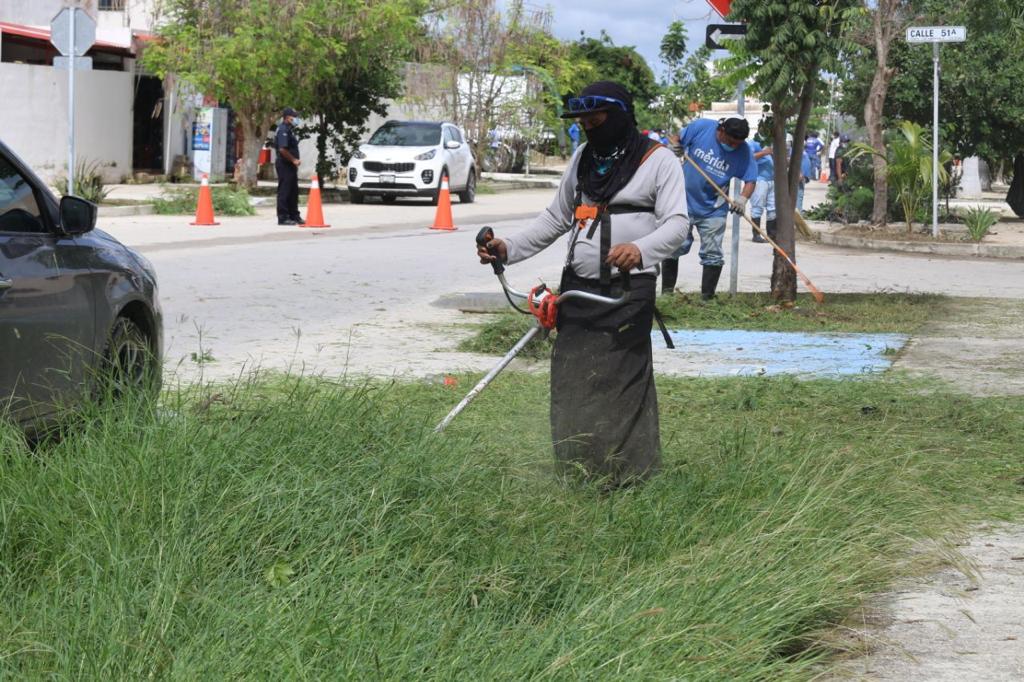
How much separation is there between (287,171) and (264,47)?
6408 mm

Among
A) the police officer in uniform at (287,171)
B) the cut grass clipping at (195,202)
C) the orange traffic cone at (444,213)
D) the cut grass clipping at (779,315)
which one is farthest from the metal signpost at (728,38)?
the cut grass clipping at (195,202)

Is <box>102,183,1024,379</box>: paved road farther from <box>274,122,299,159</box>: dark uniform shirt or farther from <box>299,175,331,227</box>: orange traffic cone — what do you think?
<box>274,122,299,159</box>: dark uniform shirt

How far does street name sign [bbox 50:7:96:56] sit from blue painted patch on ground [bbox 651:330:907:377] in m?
12.3

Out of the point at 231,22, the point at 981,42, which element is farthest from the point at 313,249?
the point at 981,42

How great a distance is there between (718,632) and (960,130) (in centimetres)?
2533

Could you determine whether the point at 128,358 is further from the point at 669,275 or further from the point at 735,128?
the point at 669,275

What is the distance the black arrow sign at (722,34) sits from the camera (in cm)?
1312

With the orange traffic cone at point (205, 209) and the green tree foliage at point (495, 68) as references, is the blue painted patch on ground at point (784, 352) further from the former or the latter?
the green tree foliage at point (495, 68)

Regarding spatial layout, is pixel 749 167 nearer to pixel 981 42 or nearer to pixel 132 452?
pixel 132 452

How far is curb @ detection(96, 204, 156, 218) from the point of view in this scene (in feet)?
77.6

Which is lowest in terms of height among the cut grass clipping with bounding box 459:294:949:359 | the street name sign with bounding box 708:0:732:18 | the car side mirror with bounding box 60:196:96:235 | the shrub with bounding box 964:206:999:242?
the cut grass clipping with bounding box 459:294:949:359

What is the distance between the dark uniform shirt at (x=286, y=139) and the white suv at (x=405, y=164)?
6.77 metres

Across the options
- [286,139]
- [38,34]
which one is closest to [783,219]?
[286,139]

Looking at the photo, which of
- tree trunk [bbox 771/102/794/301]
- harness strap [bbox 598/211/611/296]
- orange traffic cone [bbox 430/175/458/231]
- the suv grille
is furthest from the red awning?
harness strap [bbox 598/211/611/296]
